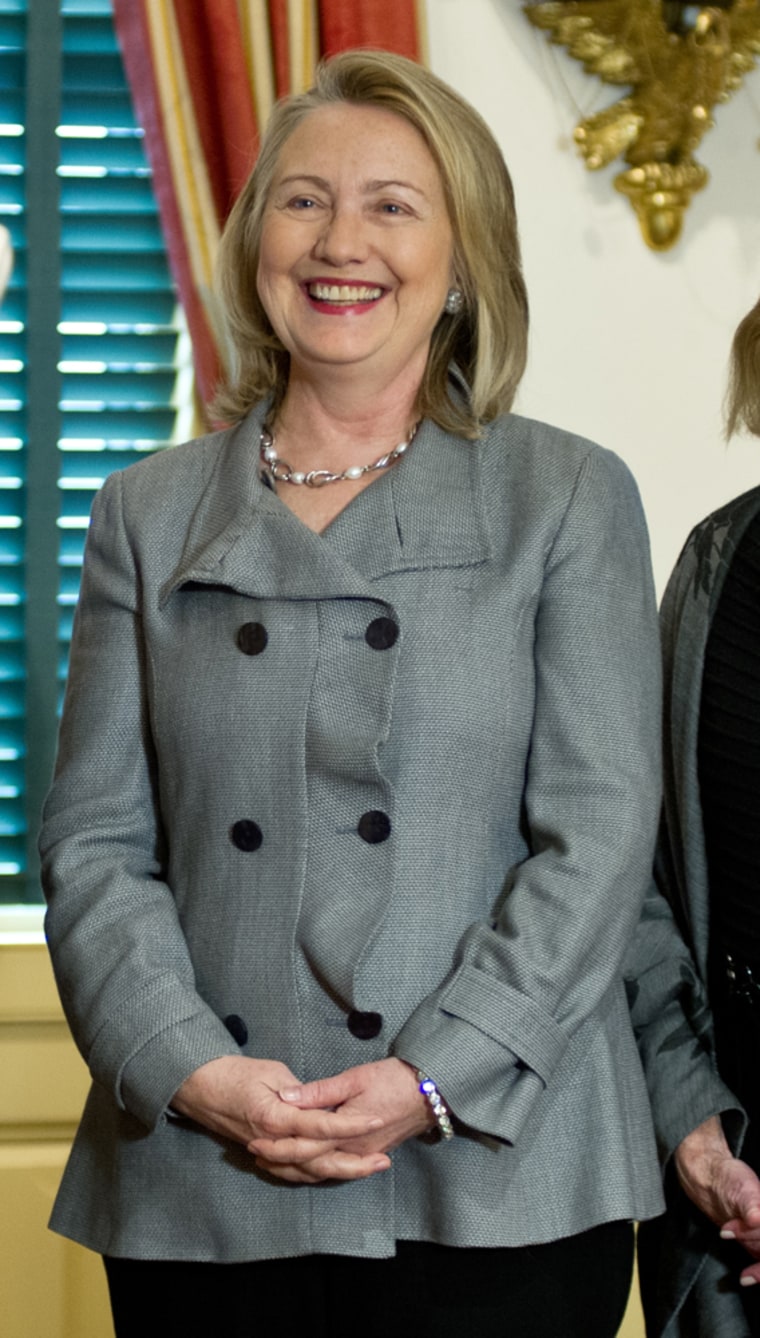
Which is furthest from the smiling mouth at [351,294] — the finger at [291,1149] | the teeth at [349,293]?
the finger at [291,1149]

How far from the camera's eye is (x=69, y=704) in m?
1.72

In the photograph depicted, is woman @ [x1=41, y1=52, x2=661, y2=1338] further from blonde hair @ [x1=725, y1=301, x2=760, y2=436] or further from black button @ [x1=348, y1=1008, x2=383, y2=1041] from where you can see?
blonde hair @ [x1=725, y1=301, x2=760, y2=436]

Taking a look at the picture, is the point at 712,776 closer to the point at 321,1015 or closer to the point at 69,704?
the point at 321,1015

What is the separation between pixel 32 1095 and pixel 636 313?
73.1 inches

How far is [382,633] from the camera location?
1.55 meters

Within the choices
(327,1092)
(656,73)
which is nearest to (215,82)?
(656,73)

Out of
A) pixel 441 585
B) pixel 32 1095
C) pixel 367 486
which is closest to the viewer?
pixel 441 585

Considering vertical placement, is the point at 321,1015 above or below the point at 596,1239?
above

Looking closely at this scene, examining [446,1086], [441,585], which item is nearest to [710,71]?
[441,585]

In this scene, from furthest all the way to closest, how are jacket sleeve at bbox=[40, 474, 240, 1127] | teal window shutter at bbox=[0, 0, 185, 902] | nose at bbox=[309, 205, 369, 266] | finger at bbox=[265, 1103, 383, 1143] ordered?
teal window shutter at bbox=[0, 0, 185, 902], nose at bbox=[309, 205, 369, 266], jacket sleeve at bbox=[40, 474, 240, 1127], finger at bbox=[265, 1103, 383, 1143]

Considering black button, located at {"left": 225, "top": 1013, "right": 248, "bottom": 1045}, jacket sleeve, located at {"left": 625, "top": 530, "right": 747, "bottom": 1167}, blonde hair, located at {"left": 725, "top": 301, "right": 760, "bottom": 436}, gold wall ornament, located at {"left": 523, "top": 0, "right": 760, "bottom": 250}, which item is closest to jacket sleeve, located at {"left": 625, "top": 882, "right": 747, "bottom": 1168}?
jacket sleeve, located at {"left": 625, "top": 530, "right": 747, "bottom": 1167}

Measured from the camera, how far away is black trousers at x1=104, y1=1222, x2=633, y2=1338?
1473mm

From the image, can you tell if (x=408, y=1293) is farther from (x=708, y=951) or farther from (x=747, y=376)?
(x=747, y=376)

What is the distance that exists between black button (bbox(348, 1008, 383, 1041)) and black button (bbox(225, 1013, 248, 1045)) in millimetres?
115
